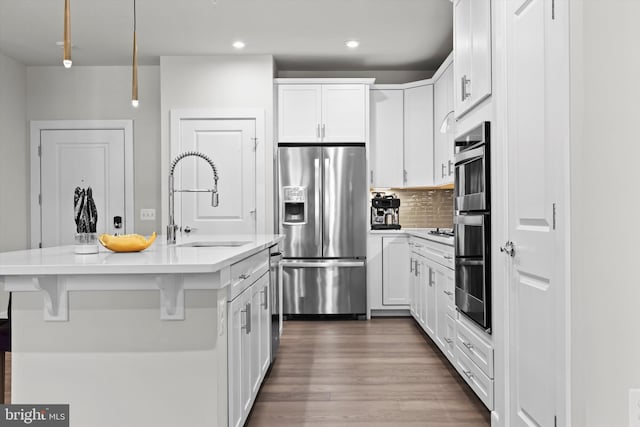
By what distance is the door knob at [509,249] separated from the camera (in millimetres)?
2104

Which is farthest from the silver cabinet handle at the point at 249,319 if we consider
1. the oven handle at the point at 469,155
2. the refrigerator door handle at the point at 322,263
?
the refrigerator door handle at the point at 322,263

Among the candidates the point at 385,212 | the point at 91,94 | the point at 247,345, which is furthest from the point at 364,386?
the point at 91,94

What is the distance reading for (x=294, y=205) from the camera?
16.8 feet

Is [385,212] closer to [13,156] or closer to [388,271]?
[388,271]

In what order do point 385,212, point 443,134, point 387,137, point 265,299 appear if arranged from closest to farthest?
1. point 265,299
2. point 443,134
3. point 387,137
4. point 385,212

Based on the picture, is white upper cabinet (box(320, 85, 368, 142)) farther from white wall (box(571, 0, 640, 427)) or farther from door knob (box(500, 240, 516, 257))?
white wall (box(571, 0, 640, 427))

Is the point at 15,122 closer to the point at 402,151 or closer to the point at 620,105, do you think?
the point at 402,151

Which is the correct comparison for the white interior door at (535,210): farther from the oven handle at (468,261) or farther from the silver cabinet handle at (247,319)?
the silver cabinet handle at (247,319)

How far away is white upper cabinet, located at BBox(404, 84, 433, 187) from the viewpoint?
5.34 m

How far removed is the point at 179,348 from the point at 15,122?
15.2 ft

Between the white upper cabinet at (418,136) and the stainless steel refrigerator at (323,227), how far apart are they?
1.94 ft

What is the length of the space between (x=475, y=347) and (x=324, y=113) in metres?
3.19

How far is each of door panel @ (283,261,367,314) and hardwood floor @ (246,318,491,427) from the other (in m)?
0.66

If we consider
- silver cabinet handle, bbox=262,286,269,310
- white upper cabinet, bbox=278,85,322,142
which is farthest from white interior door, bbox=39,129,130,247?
silver cabinet handle, bbox=262,286,269,310
